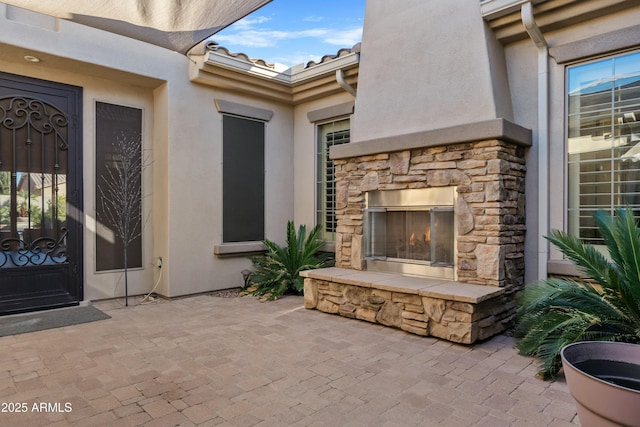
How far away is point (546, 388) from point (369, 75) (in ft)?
13.2

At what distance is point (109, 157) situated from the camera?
5715 mm

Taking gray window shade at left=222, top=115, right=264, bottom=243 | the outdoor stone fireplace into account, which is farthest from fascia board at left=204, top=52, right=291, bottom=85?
the outdoor stone fireplace

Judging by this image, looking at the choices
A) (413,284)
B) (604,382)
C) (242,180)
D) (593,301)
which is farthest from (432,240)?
(242,180)

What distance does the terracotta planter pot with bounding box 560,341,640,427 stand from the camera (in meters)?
1.61

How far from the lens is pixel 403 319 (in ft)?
13.8

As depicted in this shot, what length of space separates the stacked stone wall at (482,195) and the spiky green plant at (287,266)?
1.97 metres

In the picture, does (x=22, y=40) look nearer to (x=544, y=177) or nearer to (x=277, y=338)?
(x=277, y=338)

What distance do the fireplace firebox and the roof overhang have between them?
2.91m

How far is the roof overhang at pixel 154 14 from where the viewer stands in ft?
7.72

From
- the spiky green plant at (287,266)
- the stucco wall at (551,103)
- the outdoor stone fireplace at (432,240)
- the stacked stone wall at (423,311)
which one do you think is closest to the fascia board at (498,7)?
the stucco wall at (551,103)

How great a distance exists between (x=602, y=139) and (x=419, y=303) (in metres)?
2.51

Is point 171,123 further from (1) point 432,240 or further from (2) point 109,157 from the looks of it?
(1) point 432,240

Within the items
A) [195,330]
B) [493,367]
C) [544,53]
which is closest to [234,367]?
[195,330]

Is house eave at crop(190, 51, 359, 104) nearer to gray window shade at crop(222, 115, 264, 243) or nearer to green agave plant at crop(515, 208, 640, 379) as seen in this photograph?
gray window shade at crop(222, 115, 264, 243)
